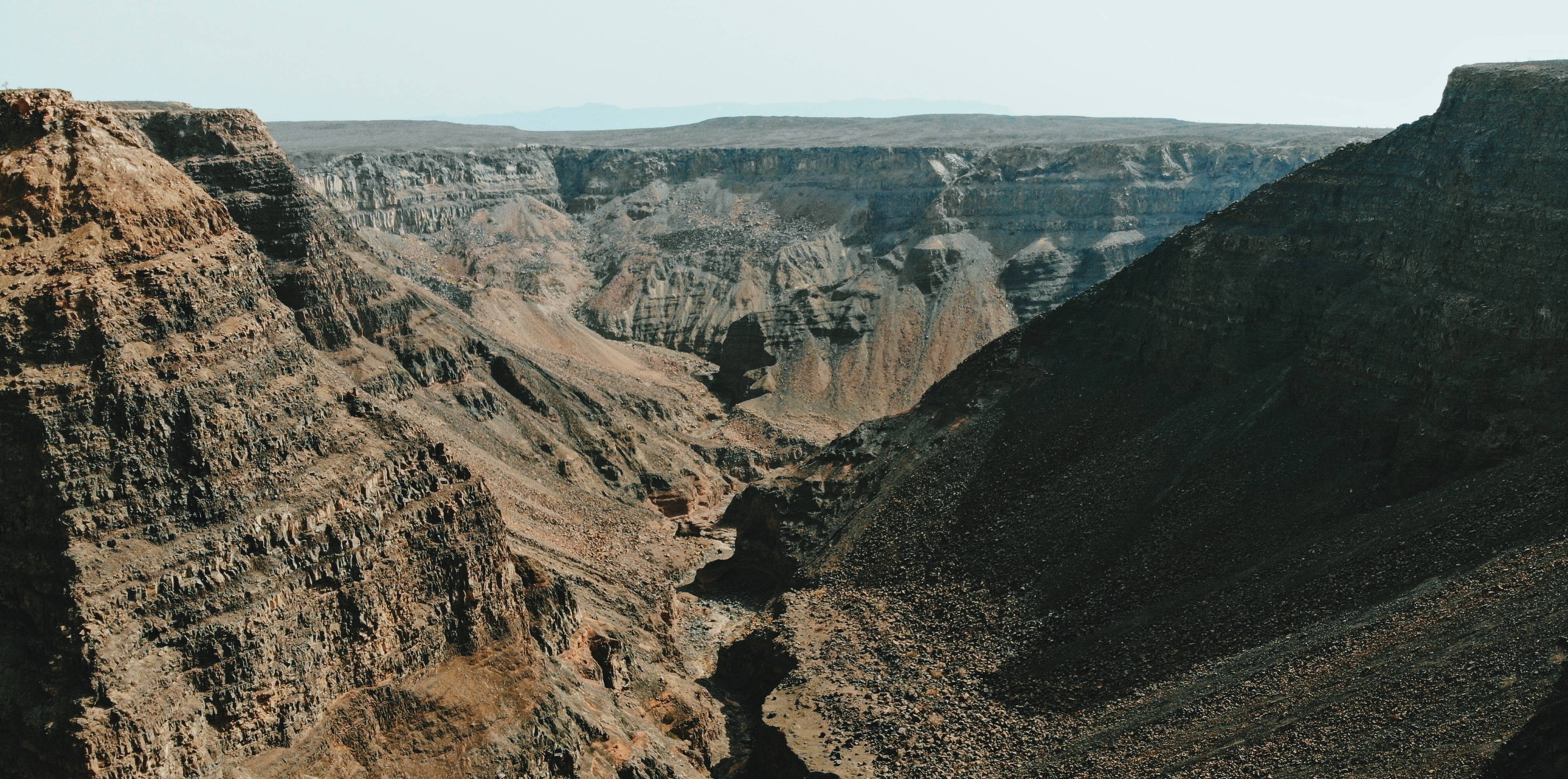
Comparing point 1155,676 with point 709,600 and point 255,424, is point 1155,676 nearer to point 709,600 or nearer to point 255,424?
point 709,600

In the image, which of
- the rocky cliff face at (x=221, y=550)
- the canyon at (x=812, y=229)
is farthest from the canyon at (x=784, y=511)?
the canyon at (x=812, y=229)

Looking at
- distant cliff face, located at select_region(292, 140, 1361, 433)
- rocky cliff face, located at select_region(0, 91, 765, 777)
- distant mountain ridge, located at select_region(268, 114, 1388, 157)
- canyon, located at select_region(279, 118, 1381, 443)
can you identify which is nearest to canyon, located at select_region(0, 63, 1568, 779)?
rocky cliff face, located at select_region(0, 91, 765, 777)

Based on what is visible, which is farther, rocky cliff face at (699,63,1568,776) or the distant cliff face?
the distant cliff face

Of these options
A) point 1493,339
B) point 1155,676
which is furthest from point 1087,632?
point 1493,339

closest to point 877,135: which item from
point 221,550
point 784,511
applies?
point 784,511

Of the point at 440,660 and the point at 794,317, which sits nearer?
the point at 440,660

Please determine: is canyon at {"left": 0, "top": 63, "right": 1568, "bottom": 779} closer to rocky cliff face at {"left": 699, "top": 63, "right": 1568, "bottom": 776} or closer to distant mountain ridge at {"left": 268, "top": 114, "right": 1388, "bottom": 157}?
rocky cliff face at {"left": 699, "top": 63, "right": 1568, "bottom": 776}
